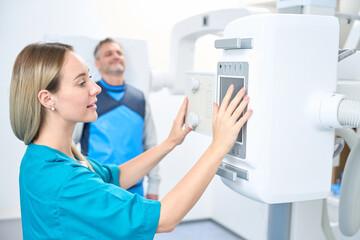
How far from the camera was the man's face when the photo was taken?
7.11 feet

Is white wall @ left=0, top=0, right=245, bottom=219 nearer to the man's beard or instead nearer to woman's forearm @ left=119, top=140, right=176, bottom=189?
the man's beard

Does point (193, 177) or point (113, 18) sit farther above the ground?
point (113, 18)

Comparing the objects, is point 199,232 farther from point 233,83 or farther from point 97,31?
point 233,83

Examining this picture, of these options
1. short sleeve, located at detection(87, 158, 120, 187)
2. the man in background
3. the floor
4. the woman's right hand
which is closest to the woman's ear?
short sleeve, located at detection(87, 158, 120, 187)

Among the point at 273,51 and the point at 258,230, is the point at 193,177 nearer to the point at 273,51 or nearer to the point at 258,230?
the point at 273,51

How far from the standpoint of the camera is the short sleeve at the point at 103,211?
86cm

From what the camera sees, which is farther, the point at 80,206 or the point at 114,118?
the point at 114,118

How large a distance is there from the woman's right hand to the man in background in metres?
1.35

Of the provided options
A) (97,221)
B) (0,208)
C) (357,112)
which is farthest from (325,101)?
(0,208)

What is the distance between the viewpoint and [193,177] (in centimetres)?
86

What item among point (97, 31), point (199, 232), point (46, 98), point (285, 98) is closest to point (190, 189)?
point (285, 98)

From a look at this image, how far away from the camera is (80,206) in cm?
87

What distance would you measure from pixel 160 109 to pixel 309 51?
2.44m

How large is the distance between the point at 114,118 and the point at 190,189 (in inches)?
55.4
